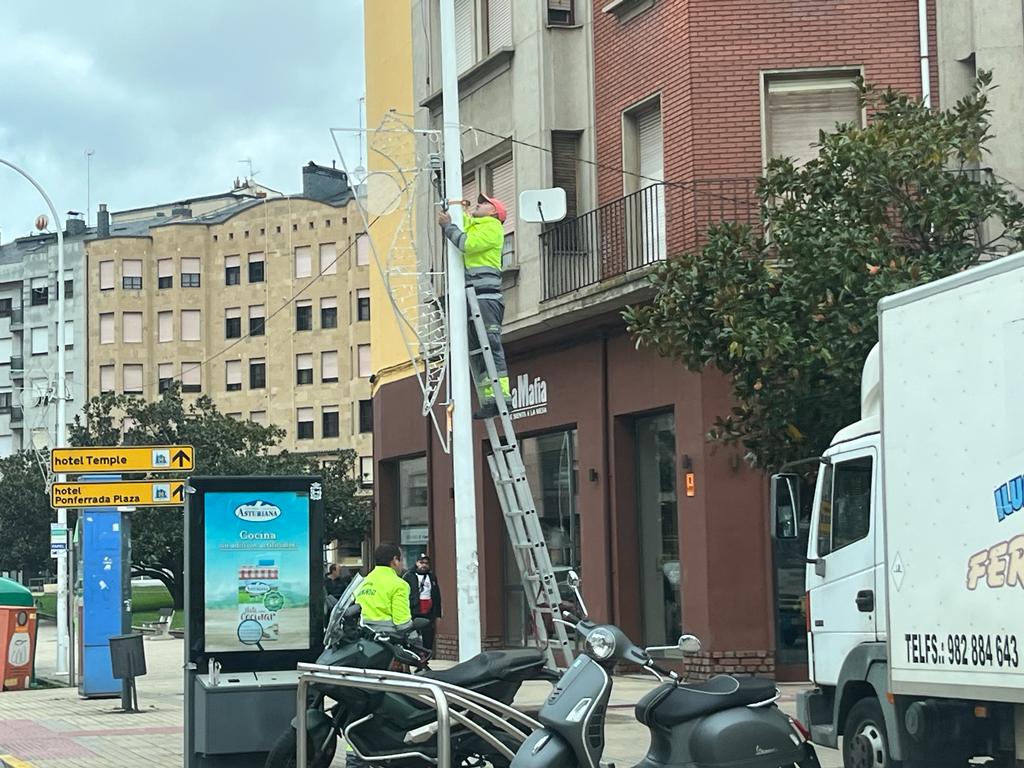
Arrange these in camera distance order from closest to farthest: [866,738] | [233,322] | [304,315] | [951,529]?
1. [951,529]
2. [866,738]
3. [304,315]
4. [233,322]

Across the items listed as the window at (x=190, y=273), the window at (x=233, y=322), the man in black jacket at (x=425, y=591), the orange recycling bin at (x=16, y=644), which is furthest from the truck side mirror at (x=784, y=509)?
the window at (x=190, y=273)

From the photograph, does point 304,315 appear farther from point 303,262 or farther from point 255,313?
point 255,313

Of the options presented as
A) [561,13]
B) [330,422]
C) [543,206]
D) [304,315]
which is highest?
[304,315]

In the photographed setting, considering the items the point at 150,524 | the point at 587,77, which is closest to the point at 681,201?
the point at 587,77

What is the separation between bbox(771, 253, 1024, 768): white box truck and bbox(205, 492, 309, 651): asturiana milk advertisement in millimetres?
4254

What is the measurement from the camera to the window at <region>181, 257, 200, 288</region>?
8288cm

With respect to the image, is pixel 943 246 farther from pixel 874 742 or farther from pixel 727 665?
pixel 727 665

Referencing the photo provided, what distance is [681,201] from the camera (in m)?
20.1

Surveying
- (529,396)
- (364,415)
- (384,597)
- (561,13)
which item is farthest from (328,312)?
(384,597)

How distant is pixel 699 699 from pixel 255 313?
243ft

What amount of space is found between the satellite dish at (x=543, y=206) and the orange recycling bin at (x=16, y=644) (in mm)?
11246

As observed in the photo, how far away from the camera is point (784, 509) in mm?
11891

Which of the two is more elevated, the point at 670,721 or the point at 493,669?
the point at 493,669

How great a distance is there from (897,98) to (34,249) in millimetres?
86325
